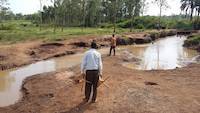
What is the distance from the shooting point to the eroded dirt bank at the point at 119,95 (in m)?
10.4

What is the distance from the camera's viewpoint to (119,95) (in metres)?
11.8

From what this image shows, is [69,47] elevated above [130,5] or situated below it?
below

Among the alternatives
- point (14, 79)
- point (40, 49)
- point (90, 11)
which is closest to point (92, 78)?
point (14, 79)

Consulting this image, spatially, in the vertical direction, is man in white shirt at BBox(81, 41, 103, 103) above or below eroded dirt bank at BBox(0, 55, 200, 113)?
above

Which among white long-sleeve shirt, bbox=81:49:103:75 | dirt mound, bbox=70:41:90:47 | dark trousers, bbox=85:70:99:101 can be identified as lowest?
dirt mound, bbox=70:41:90:47

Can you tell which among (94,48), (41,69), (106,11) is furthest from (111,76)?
(106,11)

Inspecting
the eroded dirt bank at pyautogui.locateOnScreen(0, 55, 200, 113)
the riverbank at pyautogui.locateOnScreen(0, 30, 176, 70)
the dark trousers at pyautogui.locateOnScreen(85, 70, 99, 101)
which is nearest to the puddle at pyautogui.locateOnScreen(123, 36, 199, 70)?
the riverbank at pyautogui.locateOnScreen(0, 30, 176, 70)

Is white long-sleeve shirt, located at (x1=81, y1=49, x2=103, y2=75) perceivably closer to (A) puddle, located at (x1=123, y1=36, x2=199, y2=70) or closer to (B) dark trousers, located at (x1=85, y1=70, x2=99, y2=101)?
(B) dark trousers, located at (x1=85, y1=70, x2=99, y2=101)

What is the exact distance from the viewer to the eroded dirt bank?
1040 centimetres

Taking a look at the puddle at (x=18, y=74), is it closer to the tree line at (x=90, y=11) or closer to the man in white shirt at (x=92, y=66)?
the man in white shirt at (x=92, y=66)

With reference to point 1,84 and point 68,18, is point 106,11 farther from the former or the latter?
point 1,84

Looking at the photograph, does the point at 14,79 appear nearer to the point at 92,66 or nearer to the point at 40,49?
the point at 92,66

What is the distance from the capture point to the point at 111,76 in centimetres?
1570

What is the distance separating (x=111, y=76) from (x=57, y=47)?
15632 mm
